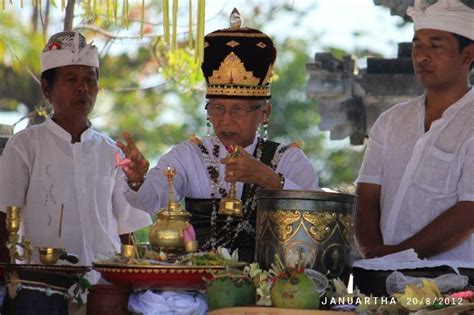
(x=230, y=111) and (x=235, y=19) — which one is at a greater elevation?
(x=235, y=19)

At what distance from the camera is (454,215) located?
6.52 metres

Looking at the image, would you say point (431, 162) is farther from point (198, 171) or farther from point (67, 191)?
point (67, 191)

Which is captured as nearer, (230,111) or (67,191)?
(230,111)

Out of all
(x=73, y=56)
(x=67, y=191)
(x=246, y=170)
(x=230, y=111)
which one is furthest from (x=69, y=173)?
(x=246, y=170)

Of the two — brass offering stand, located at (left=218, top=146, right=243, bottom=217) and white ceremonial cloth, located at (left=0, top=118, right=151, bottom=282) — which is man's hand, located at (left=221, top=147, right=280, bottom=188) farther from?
white ceremonial cloth, located at (left=0, top=118, right=151, bottom=282)

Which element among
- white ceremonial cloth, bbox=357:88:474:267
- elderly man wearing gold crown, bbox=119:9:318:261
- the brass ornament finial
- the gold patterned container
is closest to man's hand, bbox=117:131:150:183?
elderly man wearing gold crown, bbox=119:9:318:261

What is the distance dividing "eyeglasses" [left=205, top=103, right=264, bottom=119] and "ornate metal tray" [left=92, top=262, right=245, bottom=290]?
0.86 m

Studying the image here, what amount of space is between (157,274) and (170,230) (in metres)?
0.30

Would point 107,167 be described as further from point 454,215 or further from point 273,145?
point 454,215

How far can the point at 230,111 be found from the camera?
6.44 meters

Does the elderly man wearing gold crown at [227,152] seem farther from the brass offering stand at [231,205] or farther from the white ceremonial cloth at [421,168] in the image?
the white ceremonial cloth at [421,168]

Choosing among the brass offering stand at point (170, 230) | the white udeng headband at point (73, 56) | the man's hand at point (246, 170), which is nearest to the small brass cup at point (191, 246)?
the brass offering stand at point (170, 230)

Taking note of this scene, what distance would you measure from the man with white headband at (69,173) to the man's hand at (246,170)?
1574 mm

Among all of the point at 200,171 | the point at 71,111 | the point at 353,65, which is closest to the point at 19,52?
the point at 353,65
